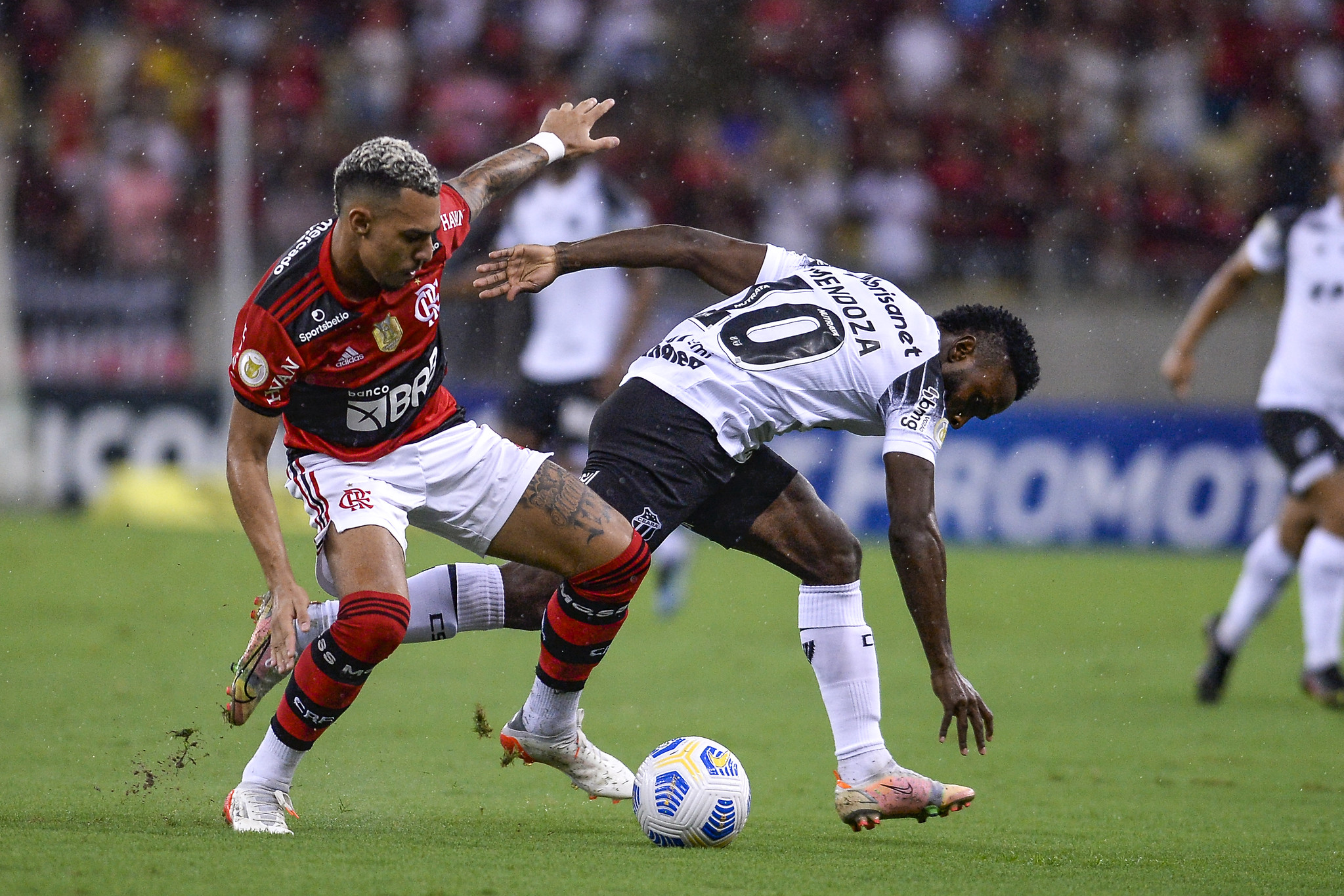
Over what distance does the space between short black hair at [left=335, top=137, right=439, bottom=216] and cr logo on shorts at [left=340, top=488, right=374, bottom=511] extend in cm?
82

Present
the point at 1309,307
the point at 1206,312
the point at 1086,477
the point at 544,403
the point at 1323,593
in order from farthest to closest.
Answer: the point at 1086,477, the point at 544,403, the point at 1206,312, the point at 1309,307, the point at 1323,593

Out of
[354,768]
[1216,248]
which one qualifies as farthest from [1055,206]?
[354,768]

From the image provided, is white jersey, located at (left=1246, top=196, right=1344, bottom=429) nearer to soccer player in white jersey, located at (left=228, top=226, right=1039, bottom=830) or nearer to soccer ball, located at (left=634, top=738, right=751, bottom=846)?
soccer player in white jersey, located at (left=228, top=226, right=1039, bottom=830)

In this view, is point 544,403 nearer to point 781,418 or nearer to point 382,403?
Answer: point 781,418

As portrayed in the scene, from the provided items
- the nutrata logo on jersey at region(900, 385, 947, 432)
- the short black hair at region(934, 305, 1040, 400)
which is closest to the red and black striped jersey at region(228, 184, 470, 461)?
the nutrata logo on jersey at region(900, 385, 947, 432)

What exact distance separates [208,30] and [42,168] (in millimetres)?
2458

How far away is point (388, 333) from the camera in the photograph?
4.46 metres

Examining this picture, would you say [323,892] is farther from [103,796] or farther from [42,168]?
[42,168]

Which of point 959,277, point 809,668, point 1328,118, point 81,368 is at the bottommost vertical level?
point 809,668

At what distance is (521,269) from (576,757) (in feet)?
4.94

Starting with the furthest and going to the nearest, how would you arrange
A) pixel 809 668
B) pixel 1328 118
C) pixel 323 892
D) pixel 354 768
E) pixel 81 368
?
pixel 1328 118
pixel 81 368
pixel 809 668
pixel 354 768
pixel 323 892

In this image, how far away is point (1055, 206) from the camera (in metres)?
15.6

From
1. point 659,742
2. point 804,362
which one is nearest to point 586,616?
point 804,362

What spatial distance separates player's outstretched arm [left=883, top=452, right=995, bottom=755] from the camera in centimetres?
439
